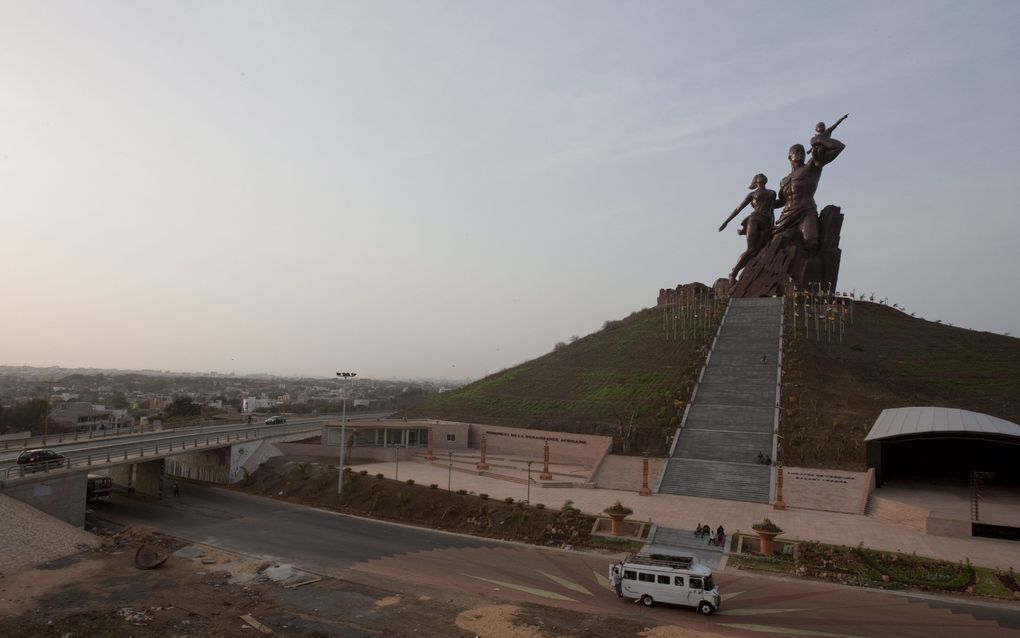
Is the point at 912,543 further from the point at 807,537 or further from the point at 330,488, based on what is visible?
the point at 330,488

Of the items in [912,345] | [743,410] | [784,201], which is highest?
[784,201]

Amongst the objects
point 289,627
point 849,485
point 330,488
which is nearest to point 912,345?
point 849,485

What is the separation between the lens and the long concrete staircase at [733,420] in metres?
33.4

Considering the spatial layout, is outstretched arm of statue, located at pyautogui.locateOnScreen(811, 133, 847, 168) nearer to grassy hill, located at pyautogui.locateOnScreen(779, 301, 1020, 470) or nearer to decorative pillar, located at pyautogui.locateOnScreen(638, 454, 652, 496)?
grassy hill, located at pyautogui.locateOnScreen(779, 301, 1020, 470)

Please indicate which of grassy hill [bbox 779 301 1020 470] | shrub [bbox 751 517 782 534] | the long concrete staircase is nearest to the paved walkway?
the long concrete staircase

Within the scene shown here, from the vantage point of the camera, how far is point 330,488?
3566cm

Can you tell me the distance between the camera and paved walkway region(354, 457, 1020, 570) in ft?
77.5

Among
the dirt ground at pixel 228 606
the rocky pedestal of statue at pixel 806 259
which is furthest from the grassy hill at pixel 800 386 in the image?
the dirt ground at pixel 228 606

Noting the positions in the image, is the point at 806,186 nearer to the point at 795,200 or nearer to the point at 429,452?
the point at 795,200

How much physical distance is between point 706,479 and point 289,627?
23.6m

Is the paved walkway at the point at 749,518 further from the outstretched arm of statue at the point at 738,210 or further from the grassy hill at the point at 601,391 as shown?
the outstretched arm of statue at the point at 738,210

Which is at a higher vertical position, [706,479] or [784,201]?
[784,201]

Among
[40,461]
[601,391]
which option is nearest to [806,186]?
[601,391]

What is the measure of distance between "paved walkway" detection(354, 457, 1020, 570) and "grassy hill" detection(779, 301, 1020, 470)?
6.37 metres
